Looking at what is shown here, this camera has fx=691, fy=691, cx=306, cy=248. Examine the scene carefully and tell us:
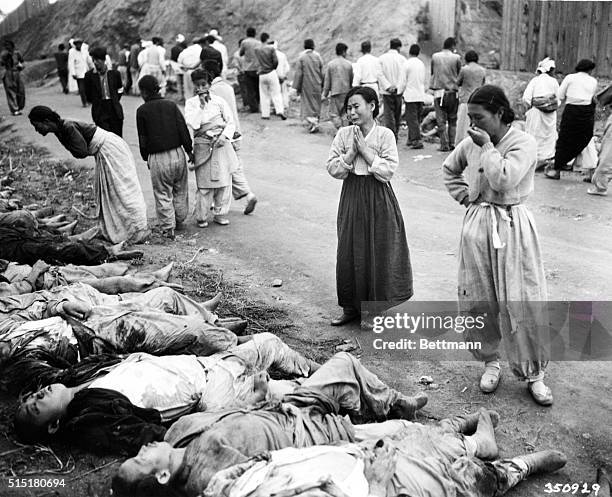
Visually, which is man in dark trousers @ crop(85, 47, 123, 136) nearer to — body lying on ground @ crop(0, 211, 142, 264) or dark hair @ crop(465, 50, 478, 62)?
body lying on ground @ crop(0, 211, 142, 264)

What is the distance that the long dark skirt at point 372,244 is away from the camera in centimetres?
518

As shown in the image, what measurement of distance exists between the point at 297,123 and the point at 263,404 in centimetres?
1144

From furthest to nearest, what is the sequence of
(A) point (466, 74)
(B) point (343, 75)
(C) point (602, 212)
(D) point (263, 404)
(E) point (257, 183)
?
(B) point (343, 75), (A) point (466, 74), (E) point (257, 183), (C) point (602, 212), (D) point (263, 404)

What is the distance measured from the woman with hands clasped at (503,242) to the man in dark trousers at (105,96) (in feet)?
23.3

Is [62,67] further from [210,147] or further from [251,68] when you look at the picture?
[210,147]

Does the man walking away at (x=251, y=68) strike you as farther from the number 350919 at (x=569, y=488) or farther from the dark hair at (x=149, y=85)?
the number 350919 at (x=569, y=488)

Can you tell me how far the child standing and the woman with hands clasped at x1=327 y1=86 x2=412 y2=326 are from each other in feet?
9.66

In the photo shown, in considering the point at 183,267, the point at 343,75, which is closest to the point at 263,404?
the point at 183,267

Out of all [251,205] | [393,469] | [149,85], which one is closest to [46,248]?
[149,85]

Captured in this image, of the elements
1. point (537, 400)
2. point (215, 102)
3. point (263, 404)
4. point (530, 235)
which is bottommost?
point (537, 400)

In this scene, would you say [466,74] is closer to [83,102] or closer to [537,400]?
[537,400]

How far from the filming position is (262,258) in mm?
7172

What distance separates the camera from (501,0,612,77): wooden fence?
41.7 ft

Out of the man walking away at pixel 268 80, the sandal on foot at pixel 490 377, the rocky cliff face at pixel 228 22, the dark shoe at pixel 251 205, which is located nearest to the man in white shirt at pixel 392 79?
the man walking away at pixel 268 80
